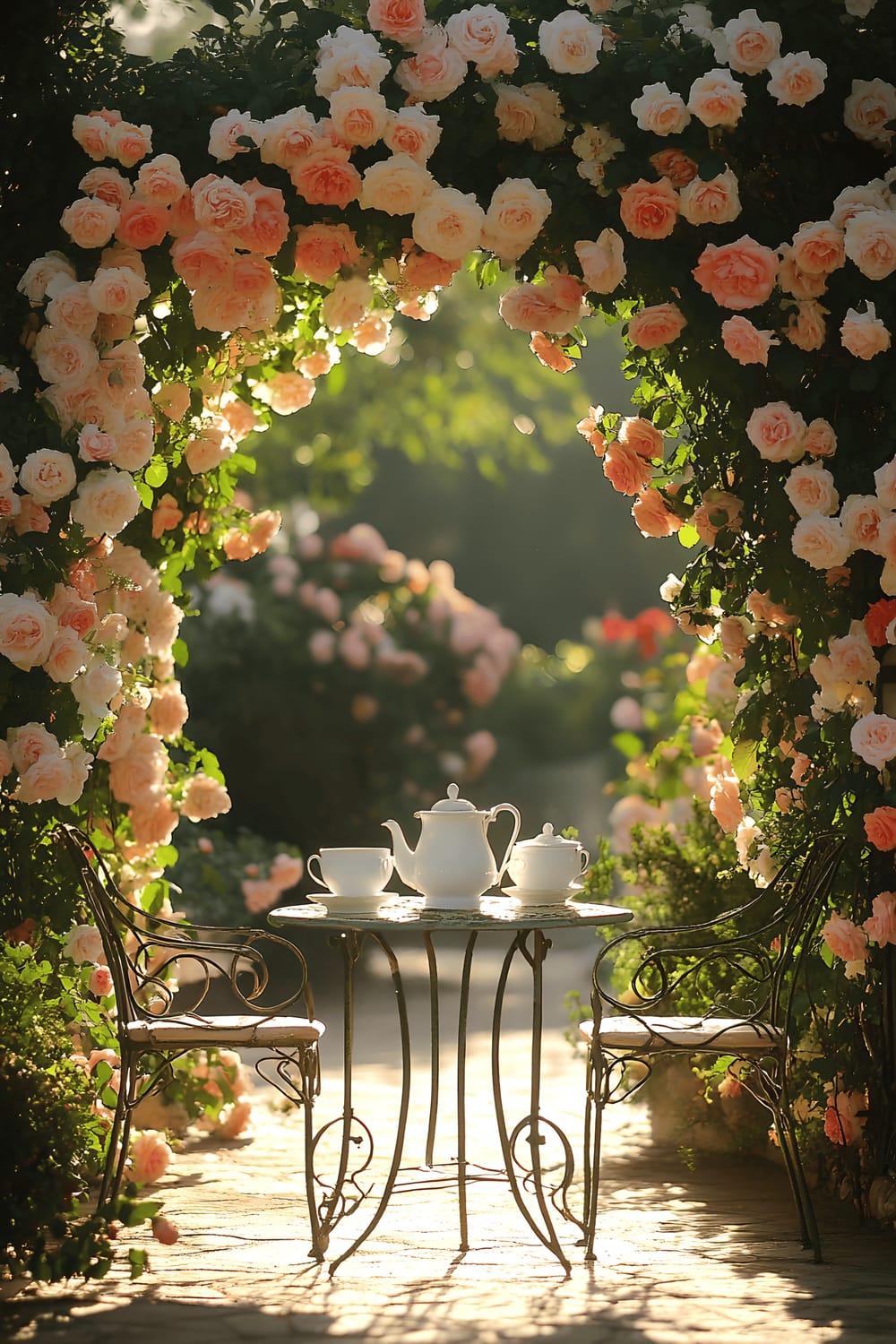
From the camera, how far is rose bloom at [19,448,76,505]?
360cm

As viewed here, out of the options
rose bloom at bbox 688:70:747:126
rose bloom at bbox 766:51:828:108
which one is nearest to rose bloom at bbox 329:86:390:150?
rose bloom at bbox 688:70:747:126

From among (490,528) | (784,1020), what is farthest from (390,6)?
(490,528)

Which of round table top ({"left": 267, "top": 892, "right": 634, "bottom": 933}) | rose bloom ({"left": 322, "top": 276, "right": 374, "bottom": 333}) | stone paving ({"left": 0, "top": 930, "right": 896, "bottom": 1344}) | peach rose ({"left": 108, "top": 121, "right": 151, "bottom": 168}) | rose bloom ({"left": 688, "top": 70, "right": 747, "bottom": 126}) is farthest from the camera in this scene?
rose bloom ({"left": 322, "top": 276, "right": 374, "bottom": 333})

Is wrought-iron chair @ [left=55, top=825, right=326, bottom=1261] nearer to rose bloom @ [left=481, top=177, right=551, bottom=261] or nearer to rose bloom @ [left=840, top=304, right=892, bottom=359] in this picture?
rose bloom @ [left=481, top=177, right=551, bottom=261]

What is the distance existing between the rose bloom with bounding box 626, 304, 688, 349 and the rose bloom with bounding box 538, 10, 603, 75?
57 centimetres

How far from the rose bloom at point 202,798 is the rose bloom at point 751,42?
2.31m

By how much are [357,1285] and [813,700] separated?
1.62 meters

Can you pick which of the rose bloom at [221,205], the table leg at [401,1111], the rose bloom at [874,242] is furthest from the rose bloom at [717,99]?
the table leg at [401,1111]

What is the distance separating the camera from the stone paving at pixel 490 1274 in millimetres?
2982

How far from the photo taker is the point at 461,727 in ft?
29.8

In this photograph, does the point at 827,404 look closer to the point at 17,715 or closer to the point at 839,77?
the point at 839,77

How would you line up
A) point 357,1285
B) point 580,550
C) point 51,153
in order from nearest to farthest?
point 357,1285, point 51,153, point 580,550

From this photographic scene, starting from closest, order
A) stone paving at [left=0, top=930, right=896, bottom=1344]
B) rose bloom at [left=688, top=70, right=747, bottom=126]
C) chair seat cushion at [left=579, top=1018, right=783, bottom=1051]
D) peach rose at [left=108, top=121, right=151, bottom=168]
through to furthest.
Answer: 1. stone paving at [left=0, top=930, right=896, bottom=1344]
2. chair seat cushion at [left=579, top=1018, right=783, bottom=1051]
3. rose bloom at [left=688, top=70, right=747, bottom=126]
4. peach rose at [left=108, top=121, right=151, bottom=168]

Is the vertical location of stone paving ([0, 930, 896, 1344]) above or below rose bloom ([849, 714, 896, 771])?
below
